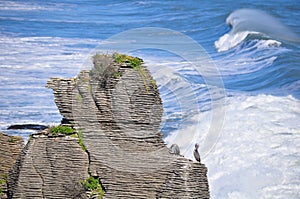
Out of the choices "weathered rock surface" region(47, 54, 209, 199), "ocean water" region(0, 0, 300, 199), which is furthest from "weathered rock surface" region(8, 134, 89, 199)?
"ocean water" region(0, 0, 300, 199)

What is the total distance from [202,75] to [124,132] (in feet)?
74.8

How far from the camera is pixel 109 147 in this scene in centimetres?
809

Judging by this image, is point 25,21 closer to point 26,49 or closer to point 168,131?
point 26,49

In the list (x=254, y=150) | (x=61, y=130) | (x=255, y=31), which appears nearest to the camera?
(x=61, y=130)

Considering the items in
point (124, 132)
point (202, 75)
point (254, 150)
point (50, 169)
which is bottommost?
point (202, 75)

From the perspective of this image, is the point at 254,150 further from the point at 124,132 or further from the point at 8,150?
the point at 124,132

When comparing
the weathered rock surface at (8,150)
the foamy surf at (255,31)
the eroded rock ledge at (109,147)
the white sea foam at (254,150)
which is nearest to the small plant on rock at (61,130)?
the eroded rock ledge at (109,147)

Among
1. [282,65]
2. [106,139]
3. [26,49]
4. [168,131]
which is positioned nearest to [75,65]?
[26,49]

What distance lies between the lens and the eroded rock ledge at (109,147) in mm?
7988

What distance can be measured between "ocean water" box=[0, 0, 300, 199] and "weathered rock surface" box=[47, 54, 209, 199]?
2.25 ft

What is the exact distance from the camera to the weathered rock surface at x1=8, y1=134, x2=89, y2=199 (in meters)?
8.04

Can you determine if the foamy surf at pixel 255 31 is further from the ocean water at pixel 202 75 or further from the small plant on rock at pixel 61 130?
the small plant on rock at pixel 61 130

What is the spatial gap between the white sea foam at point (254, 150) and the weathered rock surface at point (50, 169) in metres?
6.96

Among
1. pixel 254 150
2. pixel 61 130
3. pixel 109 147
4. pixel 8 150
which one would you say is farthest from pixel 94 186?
pixel 254 150
